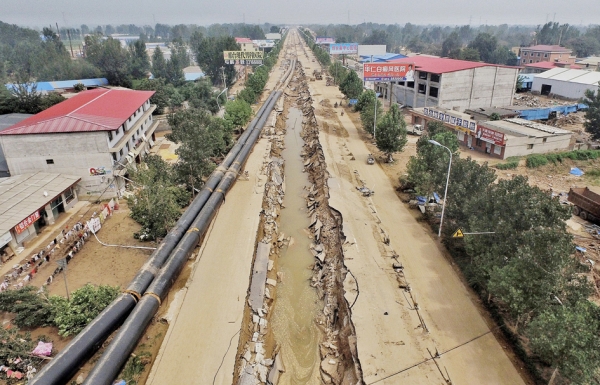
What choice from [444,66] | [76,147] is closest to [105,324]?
[76,147]

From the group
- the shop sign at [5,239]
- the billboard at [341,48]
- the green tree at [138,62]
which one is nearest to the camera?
the shop sign at [5,239]

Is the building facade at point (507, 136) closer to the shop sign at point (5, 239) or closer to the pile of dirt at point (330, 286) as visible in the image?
the pile of dirt at point (330, 286)

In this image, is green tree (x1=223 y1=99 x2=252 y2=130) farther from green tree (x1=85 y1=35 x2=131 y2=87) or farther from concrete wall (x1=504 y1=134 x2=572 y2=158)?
green tree (x1=85 y1=35 x2=131 y2=87)

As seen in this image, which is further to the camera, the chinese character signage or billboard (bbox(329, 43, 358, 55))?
billboard (bbox(329, 43, 358, 55))

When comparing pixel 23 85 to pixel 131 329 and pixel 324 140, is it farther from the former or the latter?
pixel 131 329

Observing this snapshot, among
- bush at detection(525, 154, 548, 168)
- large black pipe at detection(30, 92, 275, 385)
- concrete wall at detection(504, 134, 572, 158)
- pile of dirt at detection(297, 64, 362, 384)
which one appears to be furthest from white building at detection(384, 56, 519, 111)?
large black pipe at detection(30, 92, 275, 385)

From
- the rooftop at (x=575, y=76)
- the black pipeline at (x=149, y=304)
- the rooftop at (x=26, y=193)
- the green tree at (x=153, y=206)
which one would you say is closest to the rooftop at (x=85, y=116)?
the rooftop at (x=26, y=193)
